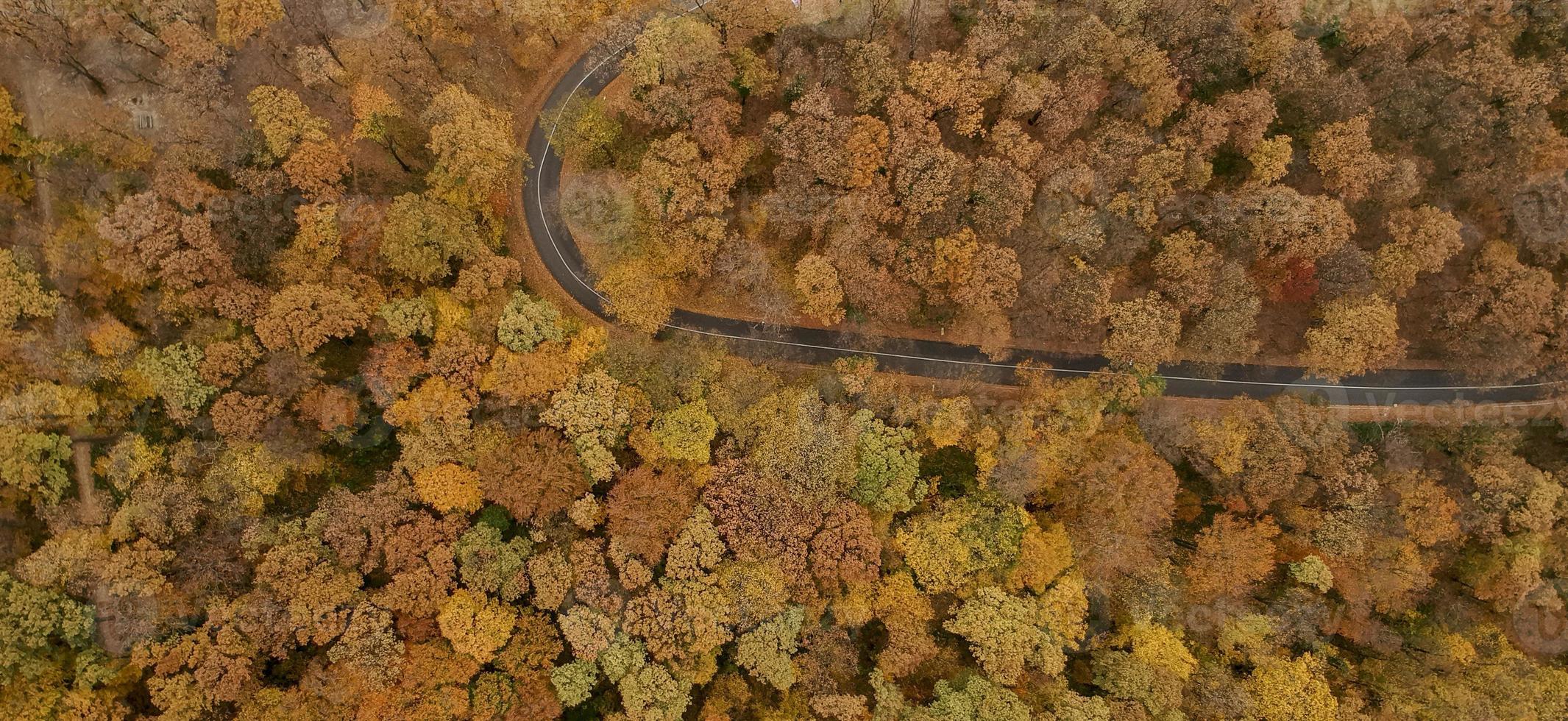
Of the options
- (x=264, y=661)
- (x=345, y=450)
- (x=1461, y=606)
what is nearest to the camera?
(x=264, y=661)

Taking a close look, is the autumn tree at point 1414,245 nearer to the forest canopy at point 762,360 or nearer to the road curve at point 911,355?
the forest canopy at point 762,360

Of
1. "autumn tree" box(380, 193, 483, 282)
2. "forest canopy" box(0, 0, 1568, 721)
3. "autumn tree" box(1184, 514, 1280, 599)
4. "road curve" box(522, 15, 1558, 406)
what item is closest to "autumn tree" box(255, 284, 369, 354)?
"forest canopy" box(0, 0, 1568, 721)

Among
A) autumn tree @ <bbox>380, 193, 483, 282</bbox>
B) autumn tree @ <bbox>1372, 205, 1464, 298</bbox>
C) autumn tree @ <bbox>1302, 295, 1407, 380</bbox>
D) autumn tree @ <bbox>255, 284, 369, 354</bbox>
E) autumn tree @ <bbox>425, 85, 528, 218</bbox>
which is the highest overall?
autumn tree @ <bbox>1372, 205, 1464, 298</bbox>

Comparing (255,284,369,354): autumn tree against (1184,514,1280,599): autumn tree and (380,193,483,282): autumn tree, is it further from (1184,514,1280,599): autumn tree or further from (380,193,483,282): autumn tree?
(1184,514,1280,599): autumn tree

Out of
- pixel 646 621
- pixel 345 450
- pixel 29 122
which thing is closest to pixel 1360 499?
pixel 646 621

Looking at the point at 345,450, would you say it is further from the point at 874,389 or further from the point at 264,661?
the point at 874,389

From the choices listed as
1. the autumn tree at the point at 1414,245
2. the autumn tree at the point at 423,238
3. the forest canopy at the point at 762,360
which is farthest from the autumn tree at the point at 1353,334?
the autumn tree at the point at 423,238

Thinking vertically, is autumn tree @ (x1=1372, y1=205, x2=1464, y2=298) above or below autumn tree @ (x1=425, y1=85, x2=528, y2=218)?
above

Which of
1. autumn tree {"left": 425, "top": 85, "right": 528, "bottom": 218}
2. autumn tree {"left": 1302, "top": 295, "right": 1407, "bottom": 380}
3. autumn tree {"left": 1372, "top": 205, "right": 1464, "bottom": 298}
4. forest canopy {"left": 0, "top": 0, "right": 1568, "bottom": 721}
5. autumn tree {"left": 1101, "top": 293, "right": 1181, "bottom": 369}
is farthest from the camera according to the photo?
autumn tree {"left": 1302, "top": 295, "right": 1407, "bottom": 380}

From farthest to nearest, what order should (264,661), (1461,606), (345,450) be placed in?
(1461,606)
(345,450)
(264,661)
